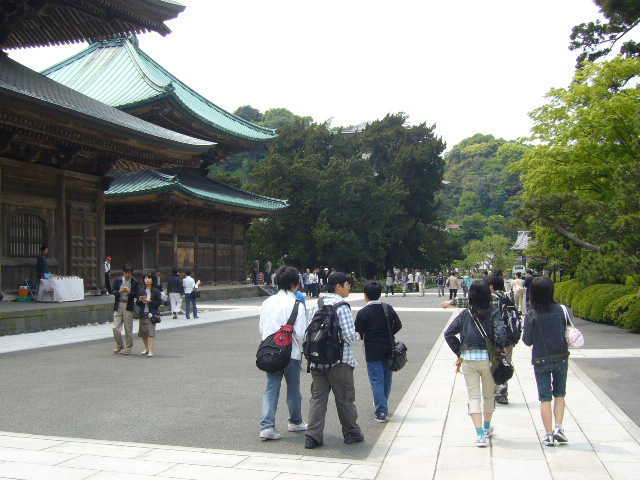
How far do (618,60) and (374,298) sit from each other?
20.6 metres

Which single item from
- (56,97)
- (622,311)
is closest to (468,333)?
(622,311)

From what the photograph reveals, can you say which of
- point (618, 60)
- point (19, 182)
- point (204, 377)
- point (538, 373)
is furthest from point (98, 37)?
point (538, 373)

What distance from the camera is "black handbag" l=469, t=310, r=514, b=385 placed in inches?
253

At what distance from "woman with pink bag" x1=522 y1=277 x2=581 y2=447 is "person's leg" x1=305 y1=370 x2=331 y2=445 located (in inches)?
79.7

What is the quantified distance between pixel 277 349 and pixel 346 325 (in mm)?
716

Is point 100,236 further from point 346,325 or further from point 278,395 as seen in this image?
point 346,325

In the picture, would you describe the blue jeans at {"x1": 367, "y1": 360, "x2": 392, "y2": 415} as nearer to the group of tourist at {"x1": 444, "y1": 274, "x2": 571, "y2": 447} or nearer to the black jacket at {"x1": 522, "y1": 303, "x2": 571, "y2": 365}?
the group of tourist at {"x1": 444, "y1": 274, "x2": 571, "y2": 447}

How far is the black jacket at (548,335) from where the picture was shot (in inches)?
247

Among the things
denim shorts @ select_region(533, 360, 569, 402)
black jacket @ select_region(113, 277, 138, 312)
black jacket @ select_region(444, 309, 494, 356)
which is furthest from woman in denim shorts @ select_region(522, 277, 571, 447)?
black jacket @ select_region(113, 277, 138, 312)

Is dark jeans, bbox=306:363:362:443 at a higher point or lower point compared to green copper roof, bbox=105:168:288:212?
lower

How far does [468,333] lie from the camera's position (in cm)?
643

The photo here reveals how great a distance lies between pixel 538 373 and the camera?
633 cm

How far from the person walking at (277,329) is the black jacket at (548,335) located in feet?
7.40

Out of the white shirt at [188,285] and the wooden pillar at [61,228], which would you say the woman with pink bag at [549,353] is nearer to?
the white shirt at [188,285]
